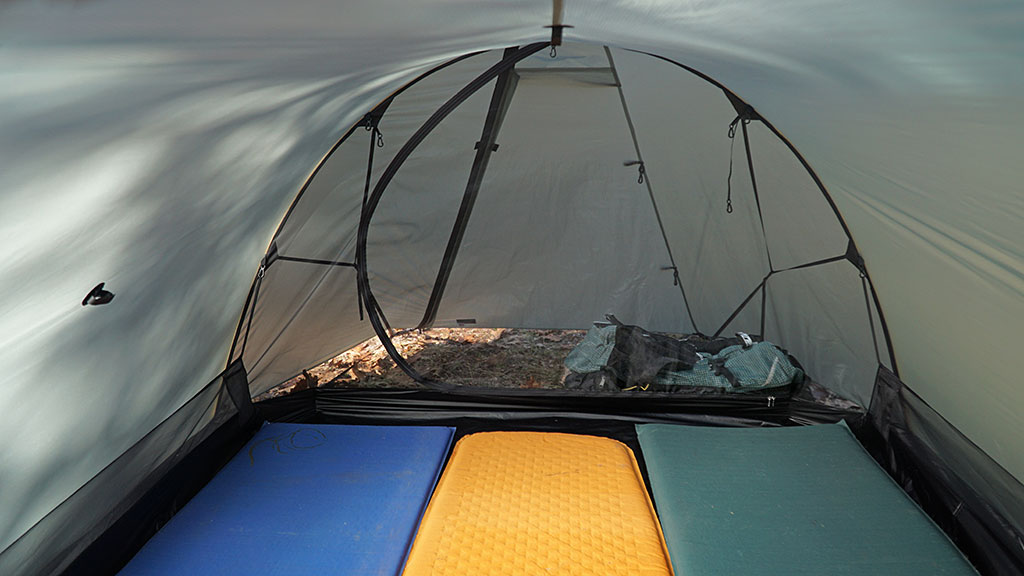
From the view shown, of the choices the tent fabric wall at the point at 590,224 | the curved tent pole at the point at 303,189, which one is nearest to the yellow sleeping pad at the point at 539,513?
the tent fabric wall at the point at 590,224

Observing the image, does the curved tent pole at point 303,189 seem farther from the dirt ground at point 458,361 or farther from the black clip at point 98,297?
the black clip at point 98,297

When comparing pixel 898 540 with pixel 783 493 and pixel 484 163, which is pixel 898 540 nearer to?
pixel 783 493

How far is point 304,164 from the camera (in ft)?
7.17

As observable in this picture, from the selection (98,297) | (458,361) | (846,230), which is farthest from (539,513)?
(846,230)

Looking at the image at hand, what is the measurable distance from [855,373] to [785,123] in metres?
1.06

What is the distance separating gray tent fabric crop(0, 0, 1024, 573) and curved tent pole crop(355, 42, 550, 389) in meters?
0.13

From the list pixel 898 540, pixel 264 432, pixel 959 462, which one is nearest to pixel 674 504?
pixel 898 540

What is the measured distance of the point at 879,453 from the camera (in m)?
2.29

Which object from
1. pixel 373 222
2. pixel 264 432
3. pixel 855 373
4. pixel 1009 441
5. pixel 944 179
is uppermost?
pixel 944 179

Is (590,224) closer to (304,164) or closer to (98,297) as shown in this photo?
(304,164)

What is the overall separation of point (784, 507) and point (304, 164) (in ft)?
6.31

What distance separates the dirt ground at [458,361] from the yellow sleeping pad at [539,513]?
38 cm

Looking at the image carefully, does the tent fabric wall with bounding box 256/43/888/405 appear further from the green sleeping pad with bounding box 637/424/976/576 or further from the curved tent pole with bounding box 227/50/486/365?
the green sleeping pad with bounding box 637/424/976/576

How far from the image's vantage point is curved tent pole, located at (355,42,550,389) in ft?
7.98
